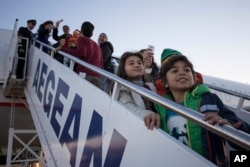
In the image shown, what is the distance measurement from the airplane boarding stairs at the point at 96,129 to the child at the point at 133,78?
0.22ft

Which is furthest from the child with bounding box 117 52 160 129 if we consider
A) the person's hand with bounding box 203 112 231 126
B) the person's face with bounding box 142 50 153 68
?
the person's face with bounding box 142 50 153 68

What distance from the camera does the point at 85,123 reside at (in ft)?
8.50

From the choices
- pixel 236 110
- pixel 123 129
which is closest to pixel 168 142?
pixel 123 129

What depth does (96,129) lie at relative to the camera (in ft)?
7.77

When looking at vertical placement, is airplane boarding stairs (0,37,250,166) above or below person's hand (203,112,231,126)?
below

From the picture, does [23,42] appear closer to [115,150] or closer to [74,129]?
[74,129]

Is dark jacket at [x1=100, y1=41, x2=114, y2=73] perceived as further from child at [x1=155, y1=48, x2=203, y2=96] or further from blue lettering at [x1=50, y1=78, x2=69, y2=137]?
child at [x1=155, y1=48, x2=203, y2=96]

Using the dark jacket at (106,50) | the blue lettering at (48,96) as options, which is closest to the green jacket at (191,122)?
the blue lettering at (48,96)

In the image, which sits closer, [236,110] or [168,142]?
[168,142]

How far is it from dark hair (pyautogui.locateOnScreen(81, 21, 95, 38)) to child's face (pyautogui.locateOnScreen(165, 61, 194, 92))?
2257 millimetres

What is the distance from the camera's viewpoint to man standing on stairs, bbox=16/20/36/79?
19.8 ft

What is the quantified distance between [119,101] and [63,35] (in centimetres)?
433

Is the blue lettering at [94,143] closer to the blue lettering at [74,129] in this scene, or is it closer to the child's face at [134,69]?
the blue lettering at [74,129]

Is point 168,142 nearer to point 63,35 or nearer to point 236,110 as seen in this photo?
point 236,110
